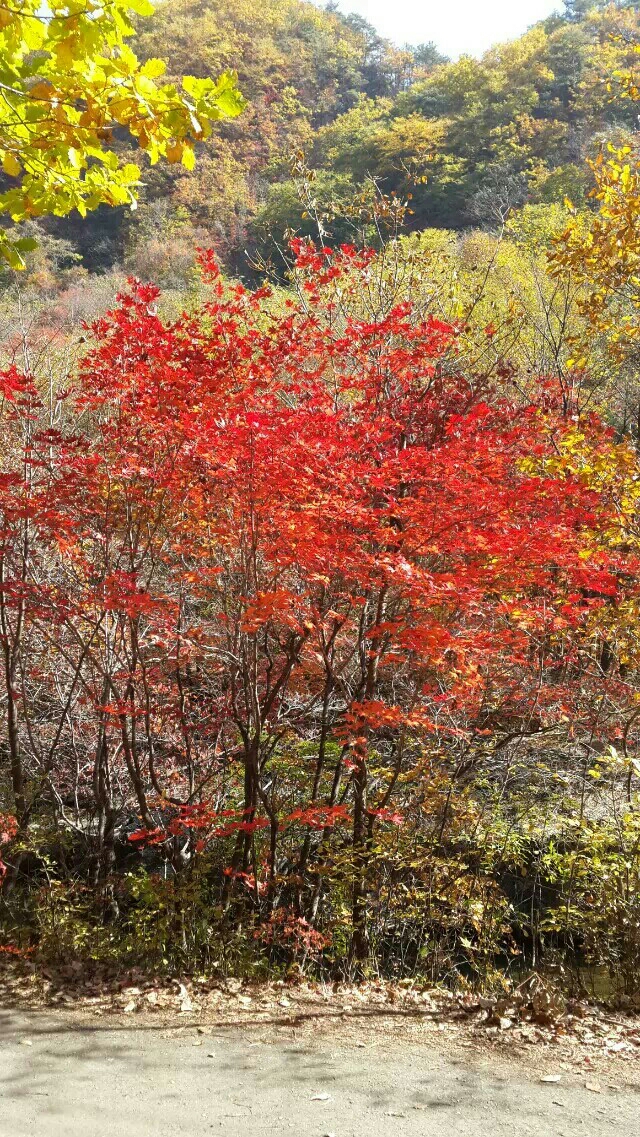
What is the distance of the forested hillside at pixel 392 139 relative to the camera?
1130 inches

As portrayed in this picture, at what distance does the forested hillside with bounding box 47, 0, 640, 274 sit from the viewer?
28703 millimetres

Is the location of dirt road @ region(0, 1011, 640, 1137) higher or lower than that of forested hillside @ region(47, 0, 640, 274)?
lower

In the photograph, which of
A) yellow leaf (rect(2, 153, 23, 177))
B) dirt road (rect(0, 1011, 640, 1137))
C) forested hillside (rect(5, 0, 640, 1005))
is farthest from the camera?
forested hillside (rect(5, 0, 640, 1005))

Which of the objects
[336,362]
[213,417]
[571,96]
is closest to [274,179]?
[571,96]

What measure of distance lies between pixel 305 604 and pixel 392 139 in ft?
94.1

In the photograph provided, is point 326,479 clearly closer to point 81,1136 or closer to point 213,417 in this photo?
point 213,417

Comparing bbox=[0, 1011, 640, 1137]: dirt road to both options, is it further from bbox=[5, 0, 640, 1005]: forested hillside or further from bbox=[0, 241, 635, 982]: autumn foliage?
bbox=[0, 241, 635, 982]: autumn foliage

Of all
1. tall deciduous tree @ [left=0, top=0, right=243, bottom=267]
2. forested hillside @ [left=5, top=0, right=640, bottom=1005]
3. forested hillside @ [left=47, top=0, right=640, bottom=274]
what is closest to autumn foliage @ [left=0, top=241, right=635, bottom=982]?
forested hillside @ [left=5, top=0, right=640, bottom=1005]

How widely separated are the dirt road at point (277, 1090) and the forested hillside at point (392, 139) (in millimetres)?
23330

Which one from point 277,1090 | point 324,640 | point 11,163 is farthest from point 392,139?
point 277,1090

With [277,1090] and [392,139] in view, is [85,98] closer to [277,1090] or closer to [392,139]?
[277,1090]

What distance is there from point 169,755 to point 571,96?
33.1 metres

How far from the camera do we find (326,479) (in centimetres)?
518

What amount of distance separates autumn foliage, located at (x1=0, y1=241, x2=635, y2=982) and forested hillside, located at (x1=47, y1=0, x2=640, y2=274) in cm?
1946
